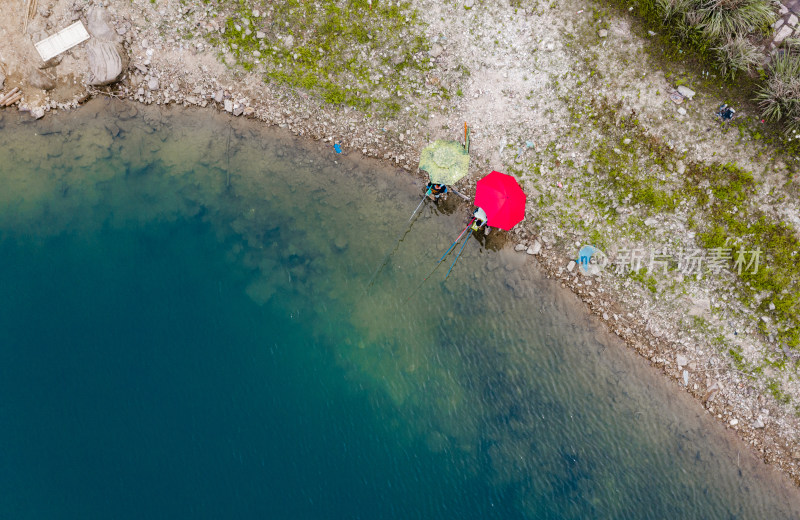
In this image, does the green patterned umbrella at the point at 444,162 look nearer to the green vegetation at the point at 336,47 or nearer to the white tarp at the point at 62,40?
the green vegetation at the point at 336,47

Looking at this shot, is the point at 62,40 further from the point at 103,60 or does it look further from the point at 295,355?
the point at 295,355

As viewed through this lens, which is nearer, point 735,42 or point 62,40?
point 735,42

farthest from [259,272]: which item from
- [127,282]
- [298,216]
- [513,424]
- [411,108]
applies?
[513,424]

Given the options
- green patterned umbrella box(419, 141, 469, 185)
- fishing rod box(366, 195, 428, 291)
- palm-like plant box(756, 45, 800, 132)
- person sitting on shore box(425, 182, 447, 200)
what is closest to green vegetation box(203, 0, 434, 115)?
green patterned umbrella box(419, 141, 469, 185)

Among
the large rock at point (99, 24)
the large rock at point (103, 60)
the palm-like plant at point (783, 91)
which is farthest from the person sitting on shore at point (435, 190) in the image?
the large rock at point (99, 24)

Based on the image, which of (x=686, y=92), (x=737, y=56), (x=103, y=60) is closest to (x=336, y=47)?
(x=103, y=60)

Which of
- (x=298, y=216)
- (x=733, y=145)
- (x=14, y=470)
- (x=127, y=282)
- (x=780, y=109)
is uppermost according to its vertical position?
(x=780, y=109)

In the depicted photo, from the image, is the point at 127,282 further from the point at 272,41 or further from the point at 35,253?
the point at 272,41
